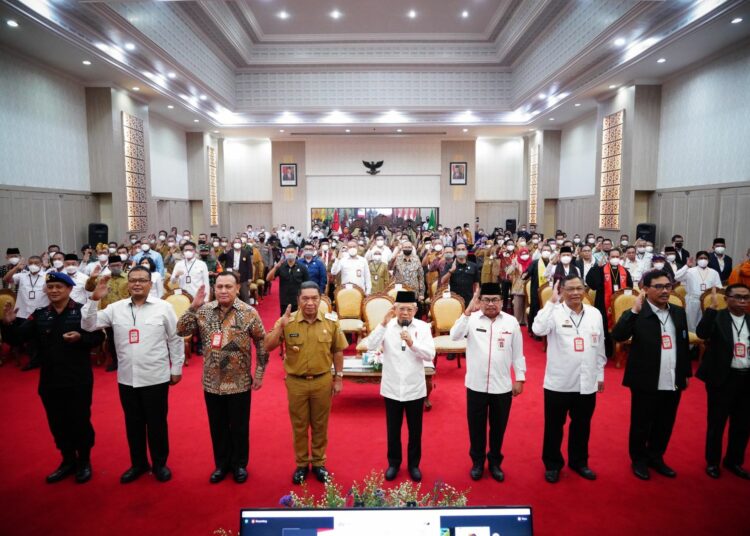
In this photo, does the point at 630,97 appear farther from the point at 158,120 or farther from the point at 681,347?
the point at 158,120

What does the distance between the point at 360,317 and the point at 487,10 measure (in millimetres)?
12388

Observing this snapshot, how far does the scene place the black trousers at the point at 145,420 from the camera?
3.79 metres

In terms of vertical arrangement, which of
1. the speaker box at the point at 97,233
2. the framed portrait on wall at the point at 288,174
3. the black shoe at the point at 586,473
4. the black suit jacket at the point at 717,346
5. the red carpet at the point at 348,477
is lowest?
the red carpet at the point at 348,477

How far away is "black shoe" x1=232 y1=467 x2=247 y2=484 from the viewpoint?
151 inches

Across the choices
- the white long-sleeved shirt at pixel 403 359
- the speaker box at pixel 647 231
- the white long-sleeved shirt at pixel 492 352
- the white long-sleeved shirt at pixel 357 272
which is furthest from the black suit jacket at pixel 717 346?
the speaker box at pixel 647 231

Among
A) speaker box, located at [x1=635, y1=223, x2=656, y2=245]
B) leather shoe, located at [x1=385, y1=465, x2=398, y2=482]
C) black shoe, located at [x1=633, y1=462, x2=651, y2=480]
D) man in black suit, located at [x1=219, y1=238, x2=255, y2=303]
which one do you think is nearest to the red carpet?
black shoe, located at [x1=633, y1=462, x2=651, y2=480]

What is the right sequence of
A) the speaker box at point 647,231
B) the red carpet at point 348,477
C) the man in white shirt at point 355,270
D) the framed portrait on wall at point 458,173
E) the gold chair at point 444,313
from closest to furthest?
the red carpet at point 348,477
the gold chair at point 444,313
the man in white shirt at point 355,270
the speaker box at point 647,231
the framed portrait on wall at point 458,173

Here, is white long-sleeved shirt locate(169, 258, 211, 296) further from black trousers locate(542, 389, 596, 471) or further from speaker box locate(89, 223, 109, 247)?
speaker box locate(89, 223, 109, 247)

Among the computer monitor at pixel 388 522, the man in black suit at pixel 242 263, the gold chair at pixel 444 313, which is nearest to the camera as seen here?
the computer monitor at pixel 388 522

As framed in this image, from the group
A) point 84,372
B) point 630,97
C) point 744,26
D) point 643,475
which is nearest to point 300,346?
point 84,372

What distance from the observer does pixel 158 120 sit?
16.8m

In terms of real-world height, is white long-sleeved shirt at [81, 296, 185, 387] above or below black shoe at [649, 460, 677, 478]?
above

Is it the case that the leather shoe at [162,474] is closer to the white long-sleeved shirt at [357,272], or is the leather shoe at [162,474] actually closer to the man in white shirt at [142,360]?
the man in white shirt at [142,360]

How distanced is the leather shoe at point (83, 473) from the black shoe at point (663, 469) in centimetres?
467
